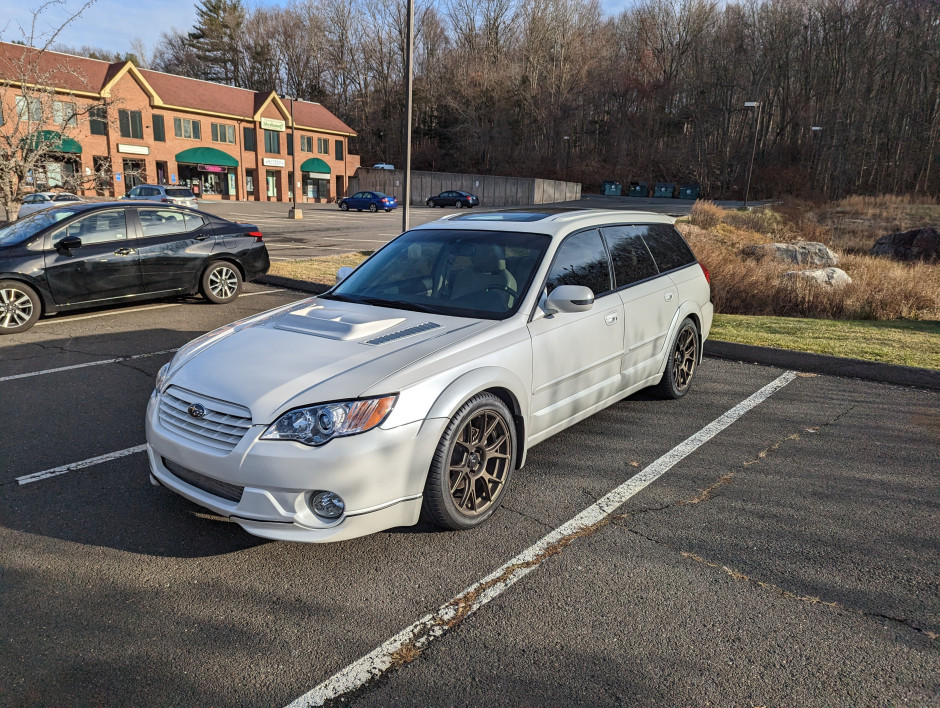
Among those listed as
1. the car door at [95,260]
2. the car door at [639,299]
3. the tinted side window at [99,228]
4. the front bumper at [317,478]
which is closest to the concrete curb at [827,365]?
the car door at [639,299]

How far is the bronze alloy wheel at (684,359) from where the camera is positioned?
19.2ft

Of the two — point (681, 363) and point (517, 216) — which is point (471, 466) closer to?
point (517, 216)

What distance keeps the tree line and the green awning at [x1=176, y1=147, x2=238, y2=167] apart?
21.0 metres

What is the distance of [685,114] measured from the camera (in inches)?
3049

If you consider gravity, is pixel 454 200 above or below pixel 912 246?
above

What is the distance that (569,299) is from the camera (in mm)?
4035

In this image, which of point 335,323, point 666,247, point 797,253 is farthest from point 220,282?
point 797,253

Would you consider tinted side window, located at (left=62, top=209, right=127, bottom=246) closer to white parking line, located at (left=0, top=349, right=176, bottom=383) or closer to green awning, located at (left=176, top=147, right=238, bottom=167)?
white parking line, located at (left=0, top=349, right=176, bottom=383)

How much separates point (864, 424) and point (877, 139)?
7028 centimetres

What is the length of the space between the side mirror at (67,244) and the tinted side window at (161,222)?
96 centimetres

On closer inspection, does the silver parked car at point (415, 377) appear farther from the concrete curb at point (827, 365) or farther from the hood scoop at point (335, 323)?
the concrete curb at point (827, 365)

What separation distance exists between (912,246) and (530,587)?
25.1 m

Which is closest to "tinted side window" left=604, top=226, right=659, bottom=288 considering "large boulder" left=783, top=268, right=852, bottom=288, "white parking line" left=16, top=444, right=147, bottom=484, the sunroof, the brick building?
the sunroof

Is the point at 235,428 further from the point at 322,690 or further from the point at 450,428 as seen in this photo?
the point at 322,690
